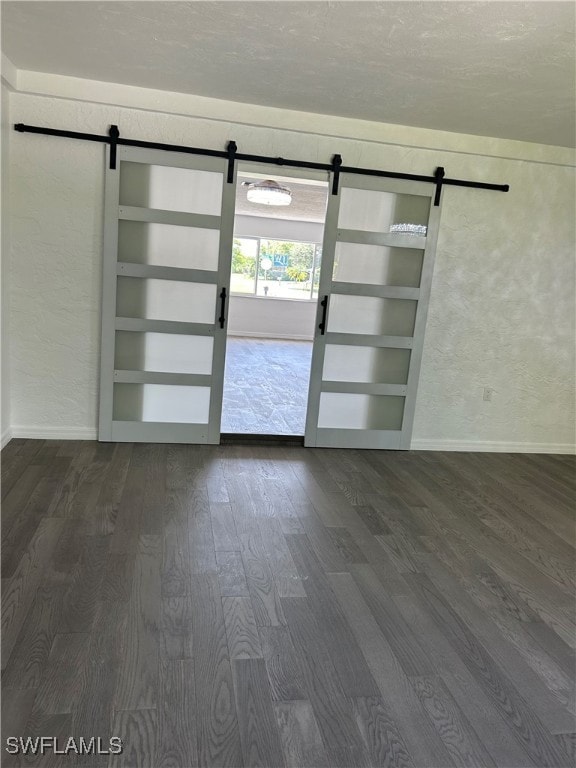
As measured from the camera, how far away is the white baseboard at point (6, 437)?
12.7 feet

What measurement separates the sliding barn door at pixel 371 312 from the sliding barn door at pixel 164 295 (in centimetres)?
82

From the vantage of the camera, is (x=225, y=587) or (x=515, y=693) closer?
(x=515, y=693)

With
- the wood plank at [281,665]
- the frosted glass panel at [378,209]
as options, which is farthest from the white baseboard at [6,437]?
the frosted glass panel at [378,209]

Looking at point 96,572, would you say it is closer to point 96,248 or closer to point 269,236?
point 96,248

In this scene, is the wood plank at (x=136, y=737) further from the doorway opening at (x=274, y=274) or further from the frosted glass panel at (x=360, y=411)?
the doorway opening at (x=274, y=274)

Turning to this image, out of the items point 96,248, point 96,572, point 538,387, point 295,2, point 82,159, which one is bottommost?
point 96,572

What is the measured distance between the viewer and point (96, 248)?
3988mm

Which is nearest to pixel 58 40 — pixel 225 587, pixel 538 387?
pixel 225 587

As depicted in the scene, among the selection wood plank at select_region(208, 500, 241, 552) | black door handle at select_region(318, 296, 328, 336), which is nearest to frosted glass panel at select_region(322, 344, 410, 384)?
black door handle at select_region(318, 296, 328, 336)

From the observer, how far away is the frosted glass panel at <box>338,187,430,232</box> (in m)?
4.30

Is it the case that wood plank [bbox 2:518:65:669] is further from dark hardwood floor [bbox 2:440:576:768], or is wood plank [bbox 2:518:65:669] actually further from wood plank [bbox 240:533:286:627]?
wood plank [bbox 240:533:286:627]

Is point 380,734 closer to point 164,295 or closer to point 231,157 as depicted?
point 164,295

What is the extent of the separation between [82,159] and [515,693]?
3.94 metres

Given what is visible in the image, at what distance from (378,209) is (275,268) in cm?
775
